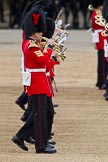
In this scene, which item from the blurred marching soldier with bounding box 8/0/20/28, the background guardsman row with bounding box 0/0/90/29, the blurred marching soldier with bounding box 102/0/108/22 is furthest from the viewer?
the blurred marching soldier with bounding box 8/0/20/28

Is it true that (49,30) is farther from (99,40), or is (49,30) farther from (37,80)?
(99,40)

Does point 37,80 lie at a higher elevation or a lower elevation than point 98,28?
higher

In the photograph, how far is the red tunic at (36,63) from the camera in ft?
32.7

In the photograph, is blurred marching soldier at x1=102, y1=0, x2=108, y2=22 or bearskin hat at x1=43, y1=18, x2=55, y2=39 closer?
bearskin hat at x1=43, y1=18, x2=55, y2=39

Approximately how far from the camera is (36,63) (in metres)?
10.1

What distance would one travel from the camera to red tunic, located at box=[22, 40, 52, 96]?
32.7 ft

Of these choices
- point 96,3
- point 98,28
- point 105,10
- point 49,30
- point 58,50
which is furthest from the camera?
point 96,3

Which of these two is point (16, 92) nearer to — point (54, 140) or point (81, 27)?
point (54, 140)

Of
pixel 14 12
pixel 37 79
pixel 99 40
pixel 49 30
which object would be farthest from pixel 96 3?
pixel 14 12

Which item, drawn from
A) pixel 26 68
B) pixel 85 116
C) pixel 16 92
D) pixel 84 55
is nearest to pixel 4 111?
pixel 85 116

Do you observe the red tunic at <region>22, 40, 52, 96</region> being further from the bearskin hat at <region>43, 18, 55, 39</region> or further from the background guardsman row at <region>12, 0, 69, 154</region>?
the bearskin hat at <region>43, 18, 55, 39</region>

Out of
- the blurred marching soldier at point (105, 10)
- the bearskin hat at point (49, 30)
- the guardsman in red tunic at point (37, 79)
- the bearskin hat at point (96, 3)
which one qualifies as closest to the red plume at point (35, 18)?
the guardsman in red tunic at point (37, 79)

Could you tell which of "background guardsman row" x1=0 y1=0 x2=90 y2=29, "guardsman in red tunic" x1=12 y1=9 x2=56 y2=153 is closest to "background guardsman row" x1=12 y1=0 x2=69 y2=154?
"guardsman in red tunic" x1=12 y1=9 x2=56 y2=153

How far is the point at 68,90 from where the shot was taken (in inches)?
636
